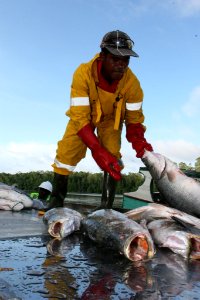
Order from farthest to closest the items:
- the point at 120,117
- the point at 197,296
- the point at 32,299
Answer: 1. the point at 120,117
2. the point at 197,296
3. the point at 32,299

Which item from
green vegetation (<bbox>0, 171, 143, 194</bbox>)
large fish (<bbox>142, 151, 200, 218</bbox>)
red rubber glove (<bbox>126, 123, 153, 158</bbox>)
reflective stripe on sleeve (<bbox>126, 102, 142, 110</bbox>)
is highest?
reflective stripe on sleeve (<bbox>126, 102, 142, 110</bbox>)

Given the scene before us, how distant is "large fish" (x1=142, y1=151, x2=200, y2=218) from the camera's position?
4.72m

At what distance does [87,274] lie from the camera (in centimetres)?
251

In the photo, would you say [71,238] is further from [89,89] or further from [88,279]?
[89,89]

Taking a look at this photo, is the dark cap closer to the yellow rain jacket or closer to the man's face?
the man's face

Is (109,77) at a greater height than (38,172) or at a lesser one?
greater

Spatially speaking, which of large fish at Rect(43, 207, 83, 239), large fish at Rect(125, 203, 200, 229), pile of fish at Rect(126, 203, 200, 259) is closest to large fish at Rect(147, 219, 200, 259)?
pile of fish at Rect(126, 203, 200, 259)

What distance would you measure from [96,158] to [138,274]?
230 cm

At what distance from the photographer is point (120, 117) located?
570cm

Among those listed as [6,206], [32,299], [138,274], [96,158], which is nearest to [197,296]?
[138,274]

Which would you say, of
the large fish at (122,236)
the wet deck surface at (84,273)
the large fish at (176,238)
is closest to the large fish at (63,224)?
the wet deck surface at (84,273)

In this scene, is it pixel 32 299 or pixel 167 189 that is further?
pixel 167 189

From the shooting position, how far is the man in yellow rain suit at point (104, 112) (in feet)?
16.2

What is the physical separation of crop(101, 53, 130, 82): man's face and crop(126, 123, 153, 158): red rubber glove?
91 centimetres
